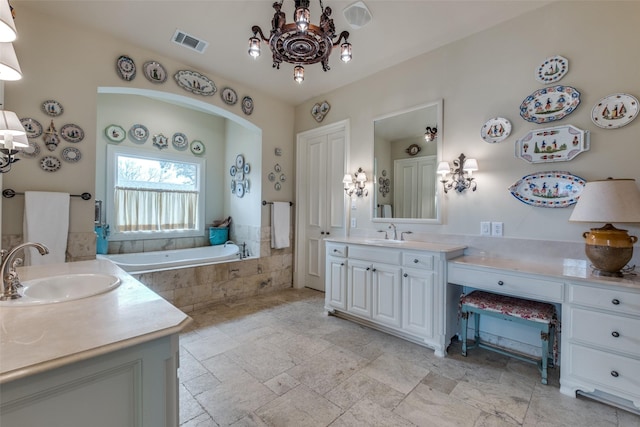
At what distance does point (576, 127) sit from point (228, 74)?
3.64 m

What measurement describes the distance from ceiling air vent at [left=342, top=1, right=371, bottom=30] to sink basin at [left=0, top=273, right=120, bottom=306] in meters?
2.66

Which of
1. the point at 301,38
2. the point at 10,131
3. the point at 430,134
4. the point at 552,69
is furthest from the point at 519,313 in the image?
the point at 10,131

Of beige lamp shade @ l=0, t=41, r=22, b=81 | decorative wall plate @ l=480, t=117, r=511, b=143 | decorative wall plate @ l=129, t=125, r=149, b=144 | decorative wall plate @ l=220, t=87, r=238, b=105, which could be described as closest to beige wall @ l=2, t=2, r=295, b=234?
decorative wall plate @ l=220, t=87, r=238, b=105

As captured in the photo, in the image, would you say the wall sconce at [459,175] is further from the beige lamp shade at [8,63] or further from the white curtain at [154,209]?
the white curtain at [154,209]

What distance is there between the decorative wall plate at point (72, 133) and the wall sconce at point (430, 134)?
3426 millimetres

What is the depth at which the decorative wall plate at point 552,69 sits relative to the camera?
7.27 ft

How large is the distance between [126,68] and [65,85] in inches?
22.3

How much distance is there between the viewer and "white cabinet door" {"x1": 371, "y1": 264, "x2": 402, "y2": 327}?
2605 mm

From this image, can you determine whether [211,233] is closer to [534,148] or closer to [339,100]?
[339,100]

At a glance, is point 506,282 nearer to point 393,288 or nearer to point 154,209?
point 393,288

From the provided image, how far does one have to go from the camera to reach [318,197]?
4.18 meters

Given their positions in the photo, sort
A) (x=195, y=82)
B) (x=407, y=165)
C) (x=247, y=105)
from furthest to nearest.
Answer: (x=247, y=105)
(x=195, y=82)
(x=407, y=165)

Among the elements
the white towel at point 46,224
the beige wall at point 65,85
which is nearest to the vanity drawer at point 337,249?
the beige wall at point 65,85

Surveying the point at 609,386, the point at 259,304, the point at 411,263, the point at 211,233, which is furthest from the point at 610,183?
the point at 211,233
